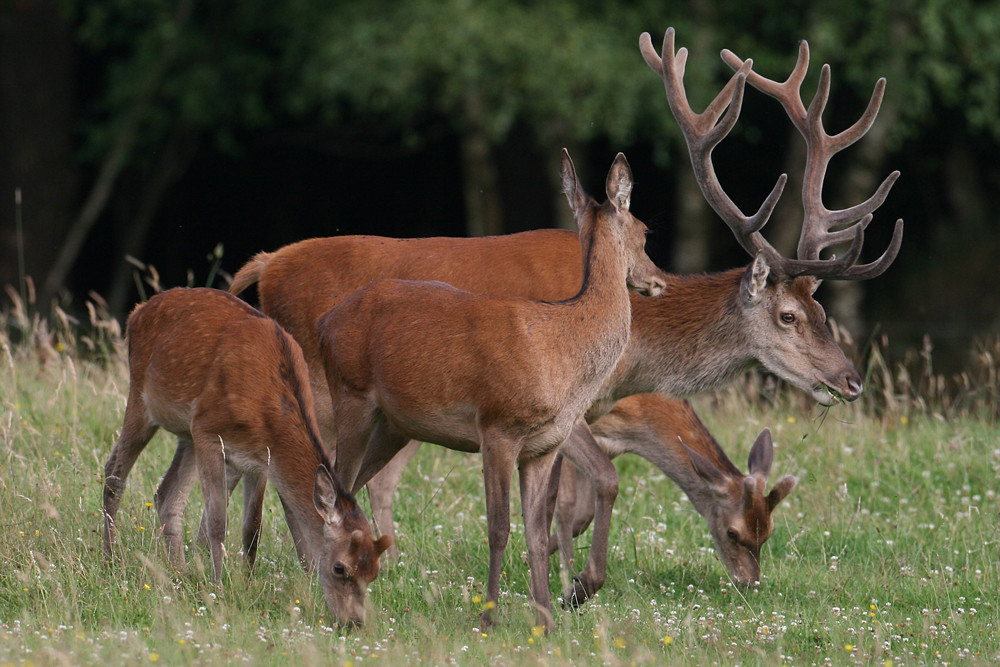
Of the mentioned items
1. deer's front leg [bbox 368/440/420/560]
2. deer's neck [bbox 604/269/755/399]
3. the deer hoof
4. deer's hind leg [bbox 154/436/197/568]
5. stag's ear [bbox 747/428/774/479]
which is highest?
deer's neck [bbox 604/269/755/399]

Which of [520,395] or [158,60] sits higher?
[158,60]

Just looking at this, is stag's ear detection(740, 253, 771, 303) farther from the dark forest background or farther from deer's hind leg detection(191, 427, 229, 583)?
the dark forest background

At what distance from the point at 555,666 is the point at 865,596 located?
2.25m

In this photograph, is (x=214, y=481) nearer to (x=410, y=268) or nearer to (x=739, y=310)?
(x=410, y=268)

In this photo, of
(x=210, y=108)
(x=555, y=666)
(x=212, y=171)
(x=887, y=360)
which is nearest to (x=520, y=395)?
(x=555, y=666)

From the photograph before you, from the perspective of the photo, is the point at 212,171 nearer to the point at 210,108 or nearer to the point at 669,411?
the point at 210,108

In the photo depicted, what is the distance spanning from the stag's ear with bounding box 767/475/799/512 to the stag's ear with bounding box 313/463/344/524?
7.86 ft

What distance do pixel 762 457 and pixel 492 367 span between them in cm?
204

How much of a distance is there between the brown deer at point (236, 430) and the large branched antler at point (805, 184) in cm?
235

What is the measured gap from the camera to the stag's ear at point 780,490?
7230 millimetres

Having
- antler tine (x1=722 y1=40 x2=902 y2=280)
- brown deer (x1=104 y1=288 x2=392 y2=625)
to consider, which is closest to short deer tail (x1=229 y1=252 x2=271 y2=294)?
brown deer (x1=104 y1=288 x2=392 y2=625)

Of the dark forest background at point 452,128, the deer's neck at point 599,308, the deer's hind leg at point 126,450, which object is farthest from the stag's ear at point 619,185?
the dark forest background at point 452,128

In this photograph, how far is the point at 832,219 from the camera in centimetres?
769

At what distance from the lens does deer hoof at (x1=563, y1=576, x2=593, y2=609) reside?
256 inches
